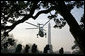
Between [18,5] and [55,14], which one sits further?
[55,14]

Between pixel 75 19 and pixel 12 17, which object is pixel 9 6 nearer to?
pixel 12 17

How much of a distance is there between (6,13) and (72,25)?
4.48m

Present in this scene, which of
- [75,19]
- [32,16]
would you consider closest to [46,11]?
[32,16]

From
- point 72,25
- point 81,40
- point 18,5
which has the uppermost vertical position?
point 18,5

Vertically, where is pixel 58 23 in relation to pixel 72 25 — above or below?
above

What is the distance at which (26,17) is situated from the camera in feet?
45.5

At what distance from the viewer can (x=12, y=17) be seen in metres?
16.0

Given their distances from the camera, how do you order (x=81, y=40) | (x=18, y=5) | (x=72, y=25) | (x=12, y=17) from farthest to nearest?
(x=12, y=17) → (x=18, y=5) → (x=72, y=25) → (x=81, y=40)

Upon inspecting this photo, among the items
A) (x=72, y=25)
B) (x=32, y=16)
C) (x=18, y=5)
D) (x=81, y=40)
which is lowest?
(x=81, y=40)

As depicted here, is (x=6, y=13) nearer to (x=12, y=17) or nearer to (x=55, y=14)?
(x=12, y=17)

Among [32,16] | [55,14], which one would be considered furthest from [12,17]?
[55,14]

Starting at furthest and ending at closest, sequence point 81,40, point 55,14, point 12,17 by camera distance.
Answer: point 55,14, point 12,17, point 81,40

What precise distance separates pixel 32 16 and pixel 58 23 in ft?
13.6

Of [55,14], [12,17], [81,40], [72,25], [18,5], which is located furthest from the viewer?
[55,14]
